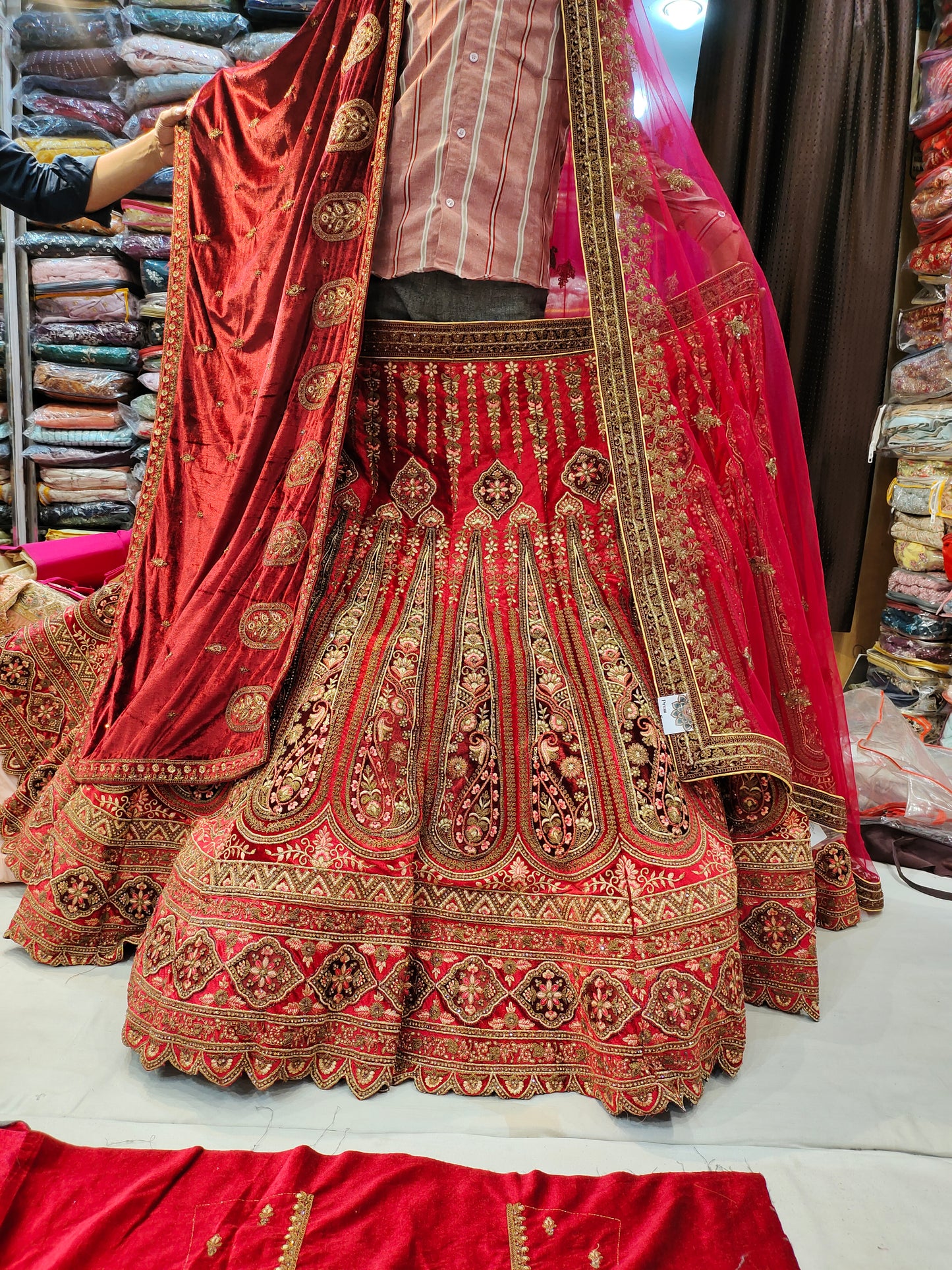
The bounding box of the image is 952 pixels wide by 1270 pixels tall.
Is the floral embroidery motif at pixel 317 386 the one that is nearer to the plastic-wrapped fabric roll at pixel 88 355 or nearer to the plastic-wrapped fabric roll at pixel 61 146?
the plastic-wrapped fabric roll at pixel 88 355

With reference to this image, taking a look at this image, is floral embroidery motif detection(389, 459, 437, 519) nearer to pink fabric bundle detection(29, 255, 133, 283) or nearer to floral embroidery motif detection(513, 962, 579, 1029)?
floral embroidery motif detection(513, 962, 579, 1029)

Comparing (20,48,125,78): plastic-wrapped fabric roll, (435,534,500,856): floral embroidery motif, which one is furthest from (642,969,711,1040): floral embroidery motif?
(20,48,125,78): plastic-wrapped fabric roll

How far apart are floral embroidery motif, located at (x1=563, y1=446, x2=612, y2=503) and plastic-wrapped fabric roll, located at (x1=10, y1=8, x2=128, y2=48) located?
2.65m

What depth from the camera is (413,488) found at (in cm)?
178

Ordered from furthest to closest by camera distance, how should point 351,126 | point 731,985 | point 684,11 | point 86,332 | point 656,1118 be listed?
point 86,332
point 684,11
point 351,126
point 731,985
point 656,1118

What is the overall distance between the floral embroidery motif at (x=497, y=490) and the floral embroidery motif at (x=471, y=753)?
0.84ft

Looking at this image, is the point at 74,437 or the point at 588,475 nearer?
the point at 588,475

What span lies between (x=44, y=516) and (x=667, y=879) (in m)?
2.99

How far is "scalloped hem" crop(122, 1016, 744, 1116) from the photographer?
1229mm

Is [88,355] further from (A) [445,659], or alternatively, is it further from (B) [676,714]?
(B) [676,714]

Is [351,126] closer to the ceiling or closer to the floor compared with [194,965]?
closer to the ceiling

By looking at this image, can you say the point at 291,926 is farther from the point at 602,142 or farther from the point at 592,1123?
the point at 602,142

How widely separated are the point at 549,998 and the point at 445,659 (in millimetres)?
603

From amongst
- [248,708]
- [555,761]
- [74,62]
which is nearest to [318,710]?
[248,708]
